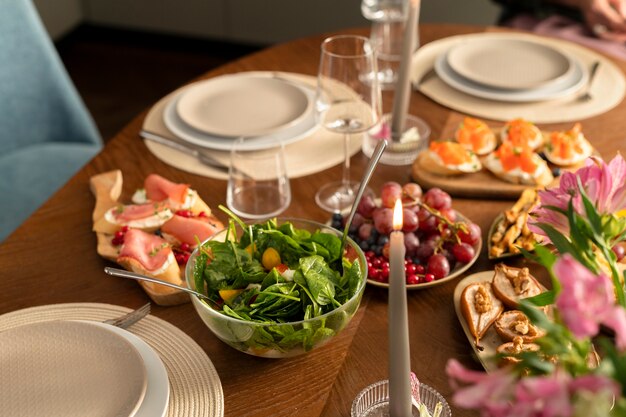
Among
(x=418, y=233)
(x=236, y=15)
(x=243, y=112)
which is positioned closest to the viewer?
(x=418, y=233)

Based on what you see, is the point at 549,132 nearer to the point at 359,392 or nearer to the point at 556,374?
the point at 359,392

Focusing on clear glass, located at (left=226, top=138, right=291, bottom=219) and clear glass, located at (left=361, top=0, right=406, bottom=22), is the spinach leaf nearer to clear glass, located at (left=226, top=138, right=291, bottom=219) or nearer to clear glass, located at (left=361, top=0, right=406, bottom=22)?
clear glass, located at (left=226, top=138, right=291, bottom=219)

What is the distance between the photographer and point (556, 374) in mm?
604

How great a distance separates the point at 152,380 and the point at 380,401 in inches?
12.3

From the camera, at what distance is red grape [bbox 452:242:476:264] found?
51.4 inches

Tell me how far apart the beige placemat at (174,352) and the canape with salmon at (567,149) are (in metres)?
0.87

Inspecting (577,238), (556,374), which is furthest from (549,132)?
(556,374)

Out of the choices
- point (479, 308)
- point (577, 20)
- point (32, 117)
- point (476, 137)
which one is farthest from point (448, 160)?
point (577, 20)

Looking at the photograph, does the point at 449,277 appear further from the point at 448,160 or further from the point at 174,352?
the point at 174,352

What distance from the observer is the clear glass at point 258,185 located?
1.50m

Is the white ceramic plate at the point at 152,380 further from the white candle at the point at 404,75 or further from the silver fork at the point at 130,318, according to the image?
the white candle at the point at 404,75

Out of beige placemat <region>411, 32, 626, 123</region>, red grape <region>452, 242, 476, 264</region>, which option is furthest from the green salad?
beige placemat <region>411, 32, 626, 123</region>

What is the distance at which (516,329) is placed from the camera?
1136 mm

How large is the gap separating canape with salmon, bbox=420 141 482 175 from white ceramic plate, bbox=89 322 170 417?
2.32 feet
